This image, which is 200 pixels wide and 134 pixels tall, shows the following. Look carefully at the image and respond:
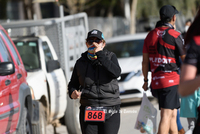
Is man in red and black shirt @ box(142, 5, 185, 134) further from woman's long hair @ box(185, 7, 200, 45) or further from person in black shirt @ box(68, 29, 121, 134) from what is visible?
woman's long hair @ box(185, 7, 200, 45)

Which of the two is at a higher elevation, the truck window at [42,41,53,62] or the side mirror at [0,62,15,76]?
the side mirror at [0,62,15,76]

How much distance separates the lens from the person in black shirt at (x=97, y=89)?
3.66 meters

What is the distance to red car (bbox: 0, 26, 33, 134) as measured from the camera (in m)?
3.81

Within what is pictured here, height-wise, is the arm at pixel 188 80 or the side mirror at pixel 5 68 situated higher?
the arm at pixel 188 80

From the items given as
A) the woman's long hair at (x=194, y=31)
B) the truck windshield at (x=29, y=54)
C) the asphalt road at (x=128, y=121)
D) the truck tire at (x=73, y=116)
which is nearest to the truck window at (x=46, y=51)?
the truck windshield at (x=29, y=54)

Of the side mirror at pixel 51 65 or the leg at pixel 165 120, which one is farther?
the side mirror at pixel 51 65

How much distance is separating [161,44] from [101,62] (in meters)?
1.26

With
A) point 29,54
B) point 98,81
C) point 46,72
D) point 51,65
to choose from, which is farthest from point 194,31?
point 29,54

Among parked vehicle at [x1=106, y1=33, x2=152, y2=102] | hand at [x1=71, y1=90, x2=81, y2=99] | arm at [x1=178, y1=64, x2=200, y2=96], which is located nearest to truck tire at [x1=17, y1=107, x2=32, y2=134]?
hand at [x1=71, y1=90, x2=81, y2=99]

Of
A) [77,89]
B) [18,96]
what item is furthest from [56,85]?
[77,89]

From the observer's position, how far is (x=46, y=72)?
21.3 ft

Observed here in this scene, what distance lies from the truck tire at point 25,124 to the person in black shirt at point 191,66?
8.78 ft

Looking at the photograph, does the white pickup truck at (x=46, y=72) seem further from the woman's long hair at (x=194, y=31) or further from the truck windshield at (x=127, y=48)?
the woman's long hair at (x=194, y=31)

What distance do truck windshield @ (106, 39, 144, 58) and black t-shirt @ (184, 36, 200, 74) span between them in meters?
7.75
